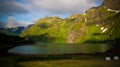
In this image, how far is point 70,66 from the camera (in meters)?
54.0

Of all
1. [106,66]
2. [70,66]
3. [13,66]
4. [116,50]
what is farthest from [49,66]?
[116,50]

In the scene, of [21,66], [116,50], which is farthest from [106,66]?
[116,50]

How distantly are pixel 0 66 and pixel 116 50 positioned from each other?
53826mm

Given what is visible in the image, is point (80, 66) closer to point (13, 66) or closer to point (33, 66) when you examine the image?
point (33, 66)

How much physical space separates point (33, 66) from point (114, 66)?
19.1 metres

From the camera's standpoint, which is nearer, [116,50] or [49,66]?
[49,66]

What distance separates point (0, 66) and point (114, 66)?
2620 centimetres

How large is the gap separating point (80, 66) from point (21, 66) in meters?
13.9

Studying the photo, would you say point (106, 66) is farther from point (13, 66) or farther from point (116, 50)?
point (116, 50)

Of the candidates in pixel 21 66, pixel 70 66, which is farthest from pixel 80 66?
pixel 21 66

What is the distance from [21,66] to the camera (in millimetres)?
54188

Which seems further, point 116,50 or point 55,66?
point 116,50

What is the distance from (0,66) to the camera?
168ft

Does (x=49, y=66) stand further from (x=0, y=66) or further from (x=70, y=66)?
(x=0, y=66)
